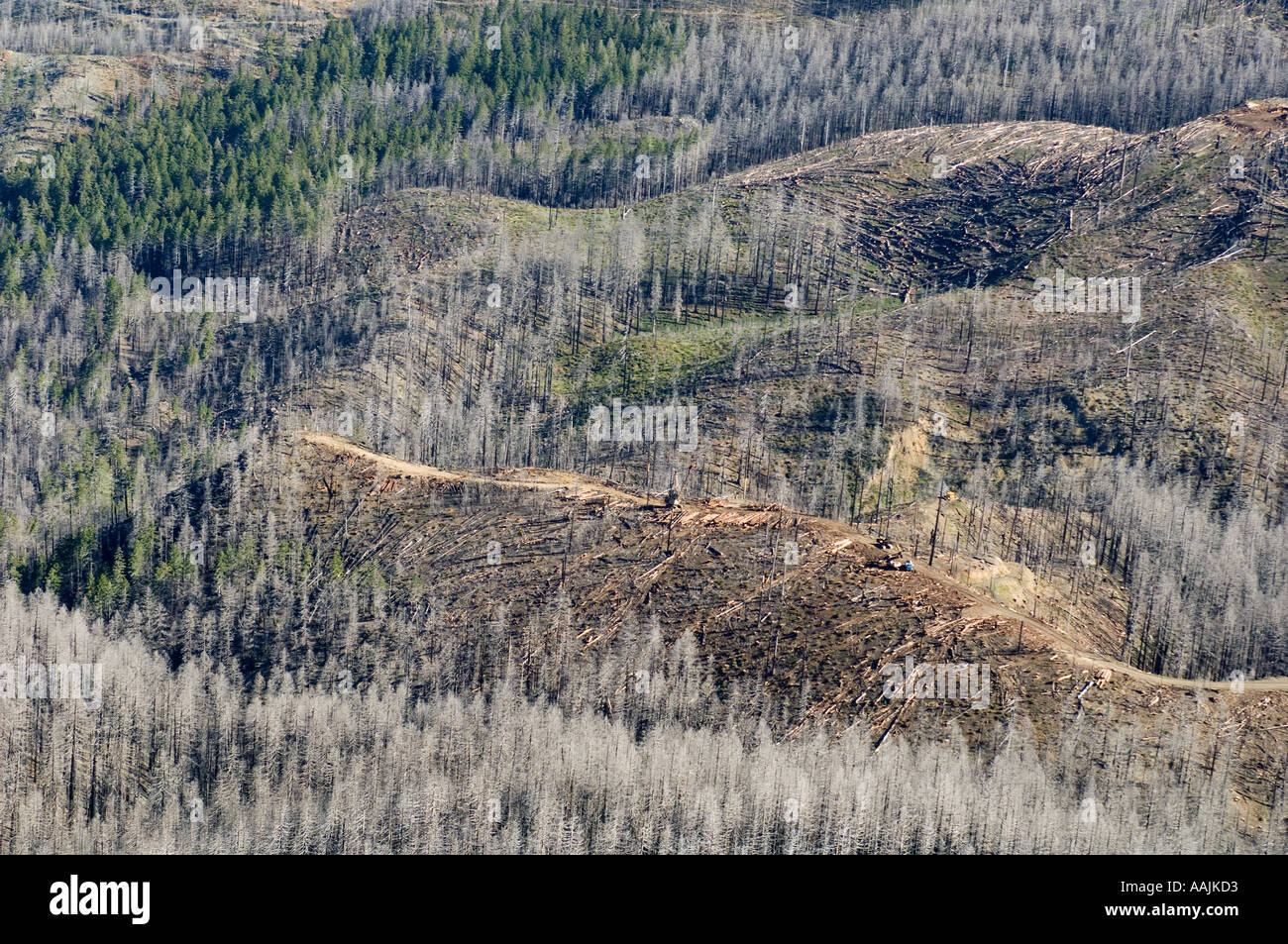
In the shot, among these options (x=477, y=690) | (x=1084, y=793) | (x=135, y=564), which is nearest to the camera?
(x=1084, y=793)

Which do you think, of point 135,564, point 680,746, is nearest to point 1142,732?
point 680,746

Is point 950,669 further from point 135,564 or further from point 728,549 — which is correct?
point 135,564

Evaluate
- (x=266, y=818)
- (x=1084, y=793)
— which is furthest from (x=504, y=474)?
(x=1084, y=793)

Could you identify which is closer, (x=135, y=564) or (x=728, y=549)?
(x=728, y=549)

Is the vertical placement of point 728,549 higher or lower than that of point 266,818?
higher

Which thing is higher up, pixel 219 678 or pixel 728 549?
pixel 728 549

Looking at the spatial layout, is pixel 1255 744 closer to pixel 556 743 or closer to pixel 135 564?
pixel 556 743

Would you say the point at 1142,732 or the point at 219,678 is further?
the point at 219,678

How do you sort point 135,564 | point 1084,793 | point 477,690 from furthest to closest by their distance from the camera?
point 135,564
point 477,690
point 1084,793
